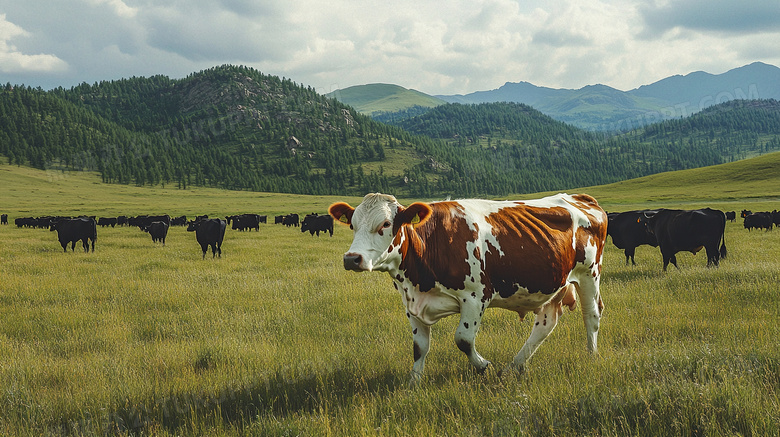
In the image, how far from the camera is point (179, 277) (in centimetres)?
1363

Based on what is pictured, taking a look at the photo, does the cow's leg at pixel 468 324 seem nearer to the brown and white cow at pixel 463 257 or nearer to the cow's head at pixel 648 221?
the brown and white cow at pixel 463 257

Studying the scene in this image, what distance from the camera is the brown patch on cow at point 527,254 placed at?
16.5 ft

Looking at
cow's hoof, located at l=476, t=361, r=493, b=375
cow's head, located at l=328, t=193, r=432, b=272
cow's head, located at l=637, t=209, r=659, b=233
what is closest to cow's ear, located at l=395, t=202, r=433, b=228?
cow's head, located at l=328, t=193, r=432, b=272

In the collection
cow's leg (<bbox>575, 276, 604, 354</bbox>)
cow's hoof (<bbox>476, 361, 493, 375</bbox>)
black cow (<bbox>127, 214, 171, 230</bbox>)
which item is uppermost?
black cow (<bbox>127, 214, 171, 230</bbox>)

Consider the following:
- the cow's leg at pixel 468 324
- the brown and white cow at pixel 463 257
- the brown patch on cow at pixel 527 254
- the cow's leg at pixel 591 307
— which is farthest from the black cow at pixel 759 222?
the cow's leg at pixel 468 324

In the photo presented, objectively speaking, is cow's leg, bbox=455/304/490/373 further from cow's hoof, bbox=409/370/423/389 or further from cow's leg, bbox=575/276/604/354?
cow's leg, bbox=575/276/604/354

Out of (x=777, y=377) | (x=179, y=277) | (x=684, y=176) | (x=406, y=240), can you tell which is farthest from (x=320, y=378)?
(x=684, y=176)

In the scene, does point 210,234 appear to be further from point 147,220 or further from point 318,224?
point 147,220

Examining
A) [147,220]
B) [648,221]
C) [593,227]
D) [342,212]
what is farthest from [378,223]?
[147,220]

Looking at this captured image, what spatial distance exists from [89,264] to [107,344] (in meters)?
11.8

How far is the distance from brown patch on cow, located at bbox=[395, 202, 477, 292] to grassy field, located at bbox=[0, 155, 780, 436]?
45.0 inches

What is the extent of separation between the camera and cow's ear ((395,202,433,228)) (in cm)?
457

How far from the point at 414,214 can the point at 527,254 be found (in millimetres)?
1540

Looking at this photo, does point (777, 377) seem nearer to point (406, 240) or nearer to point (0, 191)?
point (406, 240)
